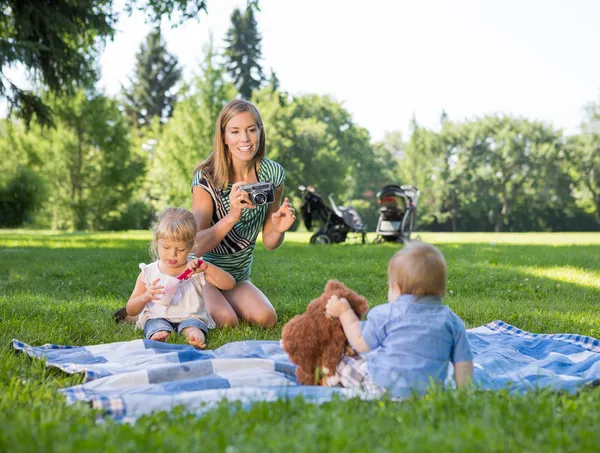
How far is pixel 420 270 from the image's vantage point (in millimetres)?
2658

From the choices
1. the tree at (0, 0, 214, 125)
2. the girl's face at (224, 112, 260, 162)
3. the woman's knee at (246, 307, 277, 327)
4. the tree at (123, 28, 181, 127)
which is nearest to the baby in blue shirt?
the woman's knee at (246, 307, 277, 327)

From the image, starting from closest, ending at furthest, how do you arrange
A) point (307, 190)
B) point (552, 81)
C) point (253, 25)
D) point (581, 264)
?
point (581, 264) < point (307, 190) < point (253, 25) < point (552, 81)

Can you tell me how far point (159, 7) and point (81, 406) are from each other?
10.2 m

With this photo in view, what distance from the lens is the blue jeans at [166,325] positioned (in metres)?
4.03

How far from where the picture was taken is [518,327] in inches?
187

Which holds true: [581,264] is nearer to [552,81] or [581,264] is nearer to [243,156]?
[243,156]

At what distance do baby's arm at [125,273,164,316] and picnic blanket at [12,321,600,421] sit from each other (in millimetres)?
345

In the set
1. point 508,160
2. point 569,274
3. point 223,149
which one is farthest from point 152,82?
point 223,149

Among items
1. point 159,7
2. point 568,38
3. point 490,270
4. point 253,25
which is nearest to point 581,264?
point 490,270

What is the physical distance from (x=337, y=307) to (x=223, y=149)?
2191 millimetres

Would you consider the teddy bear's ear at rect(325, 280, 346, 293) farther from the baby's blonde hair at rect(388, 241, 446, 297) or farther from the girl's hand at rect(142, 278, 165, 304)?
the girl's hand at rect(142, 278, 165, 304)

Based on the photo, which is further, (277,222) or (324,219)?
(324,219)

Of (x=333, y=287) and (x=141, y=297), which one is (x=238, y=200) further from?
(x=333, y=287)

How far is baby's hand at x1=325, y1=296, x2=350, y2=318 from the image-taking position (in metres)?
2.87
